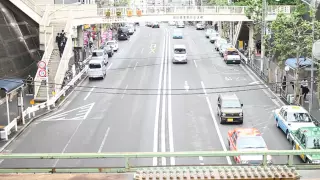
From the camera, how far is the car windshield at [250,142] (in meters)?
21.9

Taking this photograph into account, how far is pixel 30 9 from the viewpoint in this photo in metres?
42.0

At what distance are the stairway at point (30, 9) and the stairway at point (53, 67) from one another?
1422mm

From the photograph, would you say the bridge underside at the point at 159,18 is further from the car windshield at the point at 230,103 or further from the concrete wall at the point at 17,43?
the car windshield at the point at 230,103

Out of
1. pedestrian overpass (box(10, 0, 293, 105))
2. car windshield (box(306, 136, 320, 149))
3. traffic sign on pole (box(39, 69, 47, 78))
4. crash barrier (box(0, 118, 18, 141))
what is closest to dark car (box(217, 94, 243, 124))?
car windshield (box(306, 136, 320, 149))

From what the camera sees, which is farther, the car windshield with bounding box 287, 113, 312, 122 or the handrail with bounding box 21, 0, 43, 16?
the handrail with bounding box 21, 0, 43, 16

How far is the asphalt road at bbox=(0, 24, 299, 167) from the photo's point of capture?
25141 mm

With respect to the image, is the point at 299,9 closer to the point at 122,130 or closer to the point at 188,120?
the point at 188,120

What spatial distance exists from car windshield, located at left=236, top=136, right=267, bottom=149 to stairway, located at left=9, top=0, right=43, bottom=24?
25.5 meters

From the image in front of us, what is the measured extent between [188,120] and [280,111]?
5584mm

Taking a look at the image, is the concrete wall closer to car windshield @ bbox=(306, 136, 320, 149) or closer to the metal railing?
the metal railing

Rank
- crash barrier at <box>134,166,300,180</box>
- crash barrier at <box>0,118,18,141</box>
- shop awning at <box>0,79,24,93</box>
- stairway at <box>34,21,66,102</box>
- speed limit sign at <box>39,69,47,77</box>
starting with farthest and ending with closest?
stairway at <box>34,21,66,102</box>, speed limit sign at <box>39,69,47,77</box>, shop awning at <box>0,79,24,93</box>, crash barrier at <box>0,118,18,141</box>, crash barrier at <box>134,166,300,180</box>

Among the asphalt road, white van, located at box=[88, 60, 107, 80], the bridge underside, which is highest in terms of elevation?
the bridge underside

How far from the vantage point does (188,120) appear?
30594 mm

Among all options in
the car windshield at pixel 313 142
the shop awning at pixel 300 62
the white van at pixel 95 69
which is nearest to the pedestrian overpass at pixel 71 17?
the white van at pixel 95 69
